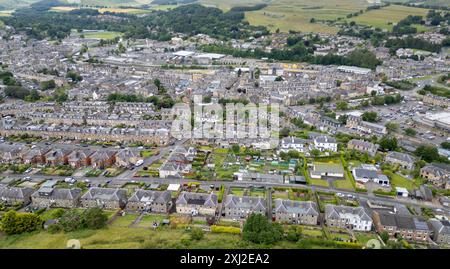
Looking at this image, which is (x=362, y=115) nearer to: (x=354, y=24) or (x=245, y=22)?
(x=354, y=24)

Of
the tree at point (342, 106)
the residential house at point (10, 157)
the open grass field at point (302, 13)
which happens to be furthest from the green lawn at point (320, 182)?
the open grass field at point (302, 13)

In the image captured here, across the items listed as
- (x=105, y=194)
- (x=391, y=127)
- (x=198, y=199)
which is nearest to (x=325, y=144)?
(x=391, y=127)

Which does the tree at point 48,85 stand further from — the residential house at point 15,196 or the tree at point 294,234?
the tree at point 294,234

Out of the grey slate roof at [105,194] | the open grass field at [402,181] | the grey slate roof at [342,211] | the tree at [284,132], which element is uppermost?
the tree at [284,132]

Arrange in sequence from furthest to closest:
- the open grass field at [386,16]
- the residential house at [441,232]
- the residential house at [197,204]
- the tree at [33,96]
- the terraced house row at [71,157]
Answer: the open grass field at [386,16] < the tree at [33,96] < the terraced house row at [71,157] < the residential house at [197,204] < the residential house at [441,232]

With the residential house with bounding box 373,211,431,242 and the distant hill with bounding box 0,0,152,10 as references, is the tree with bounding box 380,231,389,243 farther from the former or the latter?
the distant hill with bounding box 0,0,152,10

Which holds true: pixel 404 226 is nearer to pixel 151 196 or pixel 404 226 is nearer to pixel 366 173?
pixel 366 173
